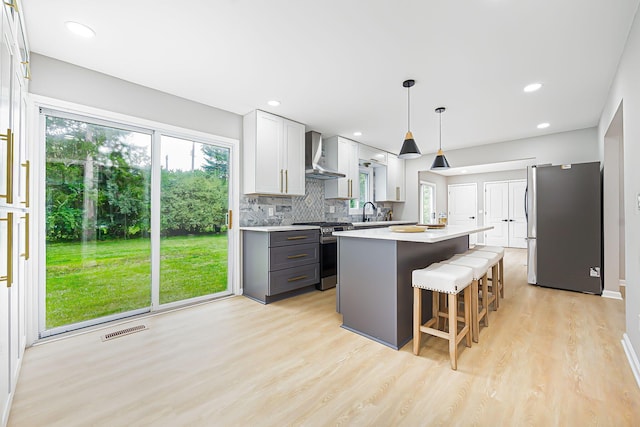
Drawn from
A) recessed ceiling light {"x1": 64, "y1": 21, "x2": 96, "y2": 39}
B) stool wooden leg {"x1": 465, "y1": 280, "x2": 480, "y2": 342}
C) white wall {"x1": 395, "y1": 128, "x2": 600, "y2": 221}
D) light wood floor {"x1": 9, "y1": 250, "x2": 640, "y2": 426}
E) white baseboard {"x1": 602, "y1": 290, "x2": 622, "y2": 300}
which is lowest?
light wood floor {"x1": 9, "y1": 250, "x2": 640, "y2": 426}

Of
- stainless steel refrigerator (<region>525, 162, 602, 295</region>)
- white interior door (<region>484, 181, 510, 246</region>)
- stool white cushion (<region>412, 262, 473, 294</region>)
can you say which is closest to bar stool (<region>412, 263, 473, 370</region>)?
stool white cushion (<region>412, 262, 473, 294</region>)

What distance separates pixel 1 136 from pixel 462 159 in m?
5.91

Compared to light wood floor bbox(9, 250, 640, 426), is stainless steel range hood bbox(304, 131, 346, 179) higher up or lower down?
higher up

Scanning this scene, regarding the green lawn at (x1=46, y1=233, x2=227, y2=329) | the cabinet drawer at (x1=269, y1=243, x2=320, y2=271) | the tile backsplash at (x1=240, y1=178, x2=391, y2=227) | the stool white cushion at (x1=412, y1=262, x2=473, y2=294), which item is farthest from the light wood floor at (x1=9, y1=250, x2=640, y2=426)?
the tile backsplash at (x1=240, y1=178, x2=391, y2=227)

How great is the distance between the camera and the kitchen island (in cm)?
220

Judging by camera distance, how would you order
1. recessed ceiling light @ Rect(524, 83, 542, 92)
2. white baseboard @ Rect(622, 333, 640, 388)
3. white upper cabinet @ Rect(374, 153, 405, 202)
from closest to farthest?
white baseboard @ Rect(622, 333, 640, 388), recessed ceiling light @ Rect(524, 83, 542, 92), white upper cabinet @ Rect(374, 153, 405, 202)

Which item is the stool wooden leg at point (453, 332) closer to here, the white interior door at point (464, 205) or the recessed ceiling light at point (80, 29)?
the recessed ceiling light at point (80, 29)

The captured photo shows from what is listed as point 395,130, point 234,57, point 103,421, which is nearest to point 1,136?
point 103,421

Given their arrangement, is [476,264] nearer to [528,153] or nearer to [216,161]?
[216,161]

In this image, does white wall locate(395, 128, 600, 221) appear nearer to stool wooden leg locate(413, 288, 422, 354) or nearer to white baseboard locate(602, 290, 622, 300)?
white baseboard locate(602, 290, 622, 300)

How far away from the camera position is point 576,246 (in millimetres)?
3740

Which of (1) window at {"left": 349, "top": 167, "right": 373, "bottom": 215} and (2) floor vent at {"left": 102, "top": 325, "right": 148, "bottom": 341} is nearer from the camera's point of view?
(2) floor vent at {"left": 102, "top": 325, "right": 148, "bottom": 341}

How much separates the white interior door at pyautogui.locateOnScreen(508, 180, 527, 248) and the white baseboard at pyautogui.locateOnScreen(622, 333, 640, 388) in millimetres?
6349

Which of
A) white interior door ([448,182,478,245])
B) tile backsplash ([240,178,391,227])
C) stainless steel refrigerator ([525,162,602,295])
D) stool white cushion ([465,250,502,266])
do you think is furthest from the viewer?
white interior door ([448,182,478,245])
